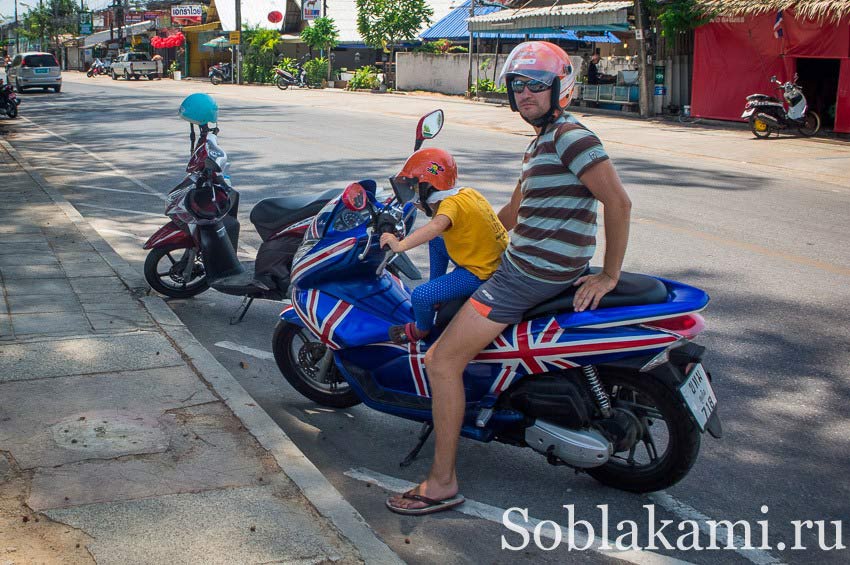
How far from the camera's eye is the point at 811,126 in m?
20.0

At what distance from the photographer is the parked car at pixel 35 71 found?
38.9 metres

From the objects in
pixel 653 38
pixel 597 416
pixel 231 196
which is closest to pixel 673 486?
pixel 597 416

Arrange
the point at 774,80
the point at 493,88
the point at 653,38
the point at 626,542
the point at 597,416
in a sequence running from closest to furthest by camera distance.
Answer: the point at 626,542
the point at 597,416
the point at 774,80
the point at 653,38
the point at 493,88

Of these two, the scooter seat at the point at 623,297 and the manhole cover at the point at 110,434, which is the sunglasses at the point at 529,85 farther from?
the manhole cover at the point at 110,434

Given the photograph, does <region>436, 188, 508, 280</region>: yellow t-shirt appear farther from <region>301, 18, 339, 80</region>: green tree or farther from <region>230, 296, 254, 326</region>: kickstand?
<region>301, 18, 339, 80</region>: green tree

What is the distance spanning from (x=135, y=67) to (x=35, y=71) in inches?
857

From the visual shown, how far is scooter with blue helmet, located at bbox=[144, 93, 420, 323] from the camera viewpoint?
251 inches

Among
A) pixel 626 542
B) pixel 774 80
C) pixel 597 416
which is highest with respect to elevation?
pixel 774 80

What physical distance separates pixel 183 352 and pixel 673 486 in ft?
9.94

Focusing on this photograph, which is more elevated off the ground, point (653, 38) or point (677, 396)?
point (653, 38)

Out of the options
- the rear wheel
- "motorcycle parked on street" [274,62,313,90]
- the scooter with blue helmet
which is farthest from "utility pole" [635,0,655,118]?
"motorcycle parked on street" [274,62,313,90]

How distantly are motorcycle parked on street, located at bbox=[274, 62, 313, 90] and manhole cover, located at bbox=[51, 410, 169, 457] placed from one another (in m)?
42.8

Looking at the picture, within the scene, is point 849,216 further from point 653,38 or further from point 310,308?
point 653,38

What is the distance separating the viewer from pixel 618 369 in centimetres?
392
